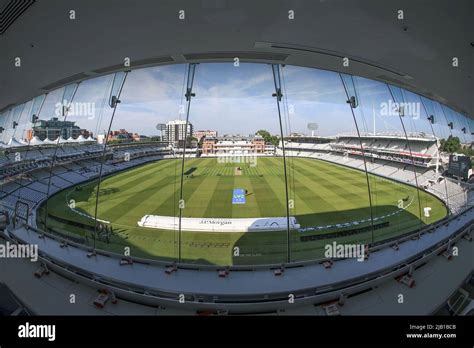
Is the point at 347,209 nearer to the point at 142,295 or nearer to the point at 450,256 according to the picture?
the point at 450,256

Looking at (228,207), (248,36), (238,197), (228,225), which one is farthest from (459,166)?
(238,197)

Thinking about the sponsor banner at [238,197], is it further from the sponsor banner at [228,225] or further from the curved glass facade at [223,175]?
the sponsor banner at [228,225]

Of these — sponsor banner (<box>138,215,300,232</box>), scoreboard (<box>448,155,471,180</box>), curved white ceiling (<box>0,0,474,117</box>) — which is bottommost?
sponsor banner (<box>138,215,300,232</box>)

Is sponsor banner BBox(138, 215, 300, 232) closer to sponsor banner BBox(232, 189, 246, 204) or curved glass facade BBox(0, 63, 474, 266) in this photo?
curved glass facade BBox(0, 63, 474, 266)

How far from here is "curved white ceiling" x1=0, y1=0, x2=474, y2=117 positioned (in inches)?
63.4

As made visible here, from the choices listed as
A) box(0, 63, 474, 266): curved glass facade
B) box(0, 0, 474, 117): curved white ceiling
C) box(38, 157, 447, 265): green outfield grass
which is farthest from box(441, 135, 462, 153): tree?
box(0, 0, 474, 117): curved white ceiling

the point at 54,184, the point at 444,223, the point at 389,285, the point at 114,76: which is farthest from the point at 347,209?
the point at 54,184

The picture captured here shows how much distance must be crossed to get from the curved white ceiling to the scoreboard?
20.0ft

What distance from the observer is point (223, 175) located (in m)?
20.7

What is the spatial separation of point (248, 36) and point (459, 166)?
31.5ft

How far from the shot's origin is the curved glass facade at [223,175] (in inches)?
138

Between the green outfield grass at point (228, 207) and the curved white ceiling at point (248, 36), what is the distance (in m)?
2.52

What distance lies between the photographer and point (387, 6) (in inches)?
62.1

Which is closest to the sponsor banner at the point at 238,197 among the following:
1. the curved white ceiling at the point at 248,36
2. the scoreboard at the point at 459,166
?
the scoreboard at the point at 459,166
